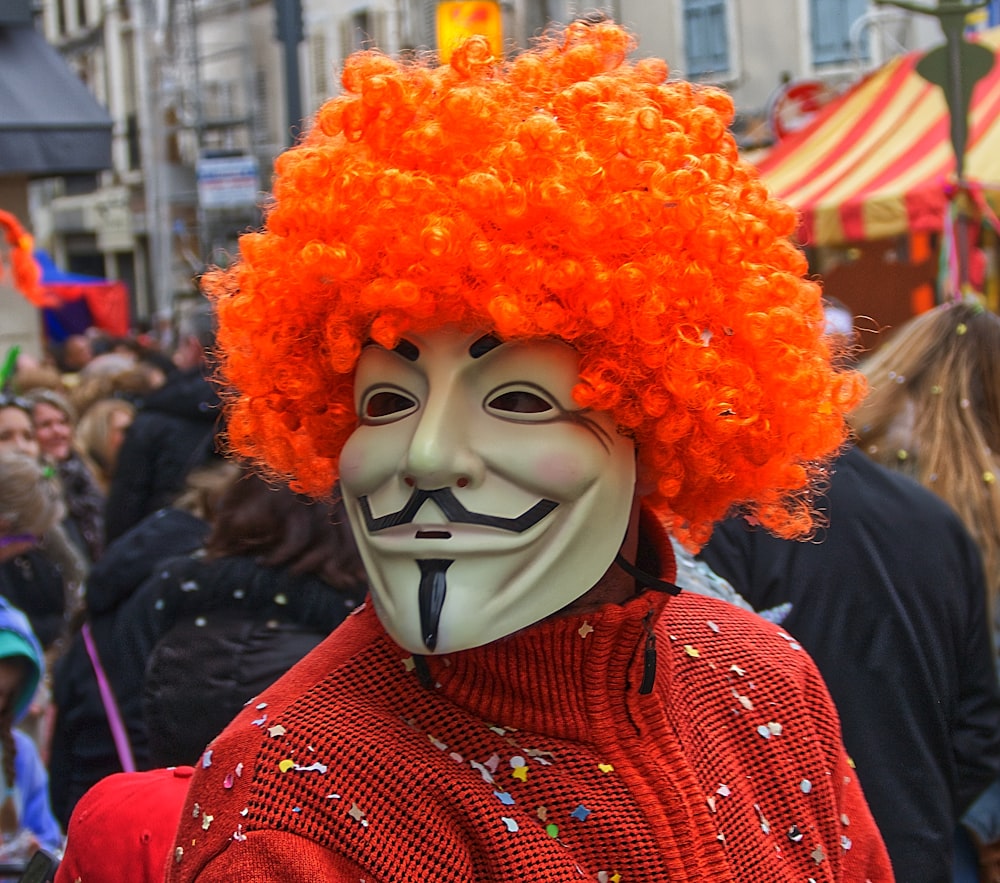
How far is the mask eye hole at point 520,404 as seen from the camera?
152 centimetres

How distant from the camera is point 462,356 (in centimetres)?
153

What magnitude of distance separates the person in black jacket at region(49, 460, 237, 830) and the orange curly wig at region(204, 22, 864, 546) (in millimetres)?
1284

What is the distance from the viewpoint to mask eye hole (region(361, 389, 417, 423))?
1561 millimetres

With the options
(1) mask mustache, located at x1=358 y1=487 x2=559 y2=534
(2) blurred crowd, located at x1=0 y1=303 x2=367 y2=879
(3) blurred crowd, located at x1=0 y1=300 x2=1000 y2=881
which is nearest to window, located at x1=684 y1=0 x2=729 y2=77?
(2) blurred crowd, located at x1=0 y1=303 x2=367 y2=879

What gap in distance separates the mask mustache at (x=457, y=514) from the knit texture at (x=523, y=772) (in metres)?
0.12

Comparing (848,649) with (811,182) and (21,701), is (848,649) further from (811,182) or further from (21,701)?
(811,182)

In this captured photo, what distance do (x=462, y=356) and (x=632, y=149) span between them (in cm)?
32

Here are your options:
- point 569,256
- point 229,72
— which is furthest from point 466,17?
point 229,72

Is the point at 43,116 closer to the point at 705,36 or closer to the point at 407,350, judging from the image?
the point at 407,350

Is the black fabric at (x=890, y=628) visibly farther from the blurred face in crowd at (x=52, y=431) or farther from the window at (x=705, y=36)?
the window at (x=705, y=36)

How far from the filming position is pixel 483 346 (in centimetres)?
153

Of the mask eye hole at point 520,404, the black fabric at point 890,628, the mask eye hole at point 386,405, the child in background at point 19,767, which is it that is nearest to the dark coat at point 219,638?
the child in background at point 19,767

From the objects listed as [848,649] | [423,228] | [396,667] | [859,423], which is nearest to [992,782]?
[848,649]

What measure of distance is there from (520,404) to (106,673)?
5.75 feet
